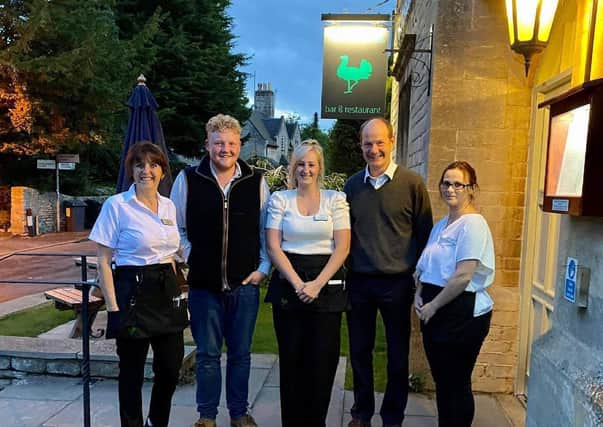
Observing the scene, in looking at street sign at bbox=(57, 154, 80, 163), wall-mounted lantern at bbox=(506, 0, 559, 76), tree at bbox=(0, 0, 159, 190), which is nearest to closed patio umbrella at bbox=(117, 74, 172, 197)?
wall-mounted lantern at bbox=(506, 0, 559, 76)

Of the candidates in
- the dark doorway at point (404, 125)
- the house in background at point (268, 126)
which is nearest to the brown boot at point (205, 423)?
the dark doorway at point (404, 125)

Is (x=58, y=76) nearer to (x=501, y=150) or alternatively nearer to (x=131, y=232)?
(x=131, y=232)

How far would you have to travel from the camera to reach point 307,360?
290cm

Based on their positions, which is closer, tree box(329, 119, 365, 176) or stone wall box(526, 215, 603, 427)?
stone wall box(526, 215, 603, 427)

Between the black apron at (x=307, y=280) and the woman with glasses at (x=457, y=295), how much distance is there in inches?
19.4

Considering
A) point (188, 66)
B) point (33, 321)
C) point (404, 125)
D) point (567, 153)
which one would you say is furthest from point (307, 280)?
point (188, 66)

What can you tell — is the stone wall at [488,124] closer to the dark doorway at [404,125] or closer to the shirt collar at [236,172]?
the shirt collar at [236,172]

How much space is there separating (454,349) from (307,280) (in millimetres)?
877

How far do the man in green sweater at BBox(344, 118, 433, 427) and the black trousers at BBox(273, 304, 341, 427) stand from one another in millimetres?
300

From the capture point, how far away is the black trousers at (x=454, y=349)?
8.61ft

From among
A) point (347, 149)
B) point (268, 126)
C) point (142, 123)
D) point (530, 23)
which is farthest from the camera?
point (268, 126)

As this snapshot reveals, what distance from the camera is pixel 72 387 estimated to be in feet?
13.0

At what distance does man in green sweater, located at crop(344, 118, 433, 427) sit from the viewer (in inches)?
118

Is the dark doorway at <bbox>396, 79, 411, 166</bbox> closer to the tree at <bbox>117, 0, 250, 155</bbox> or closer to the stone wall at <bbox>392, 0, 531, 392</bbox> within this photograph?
the stone wall at <bbox>392, 0, 531, 392</bbox>
